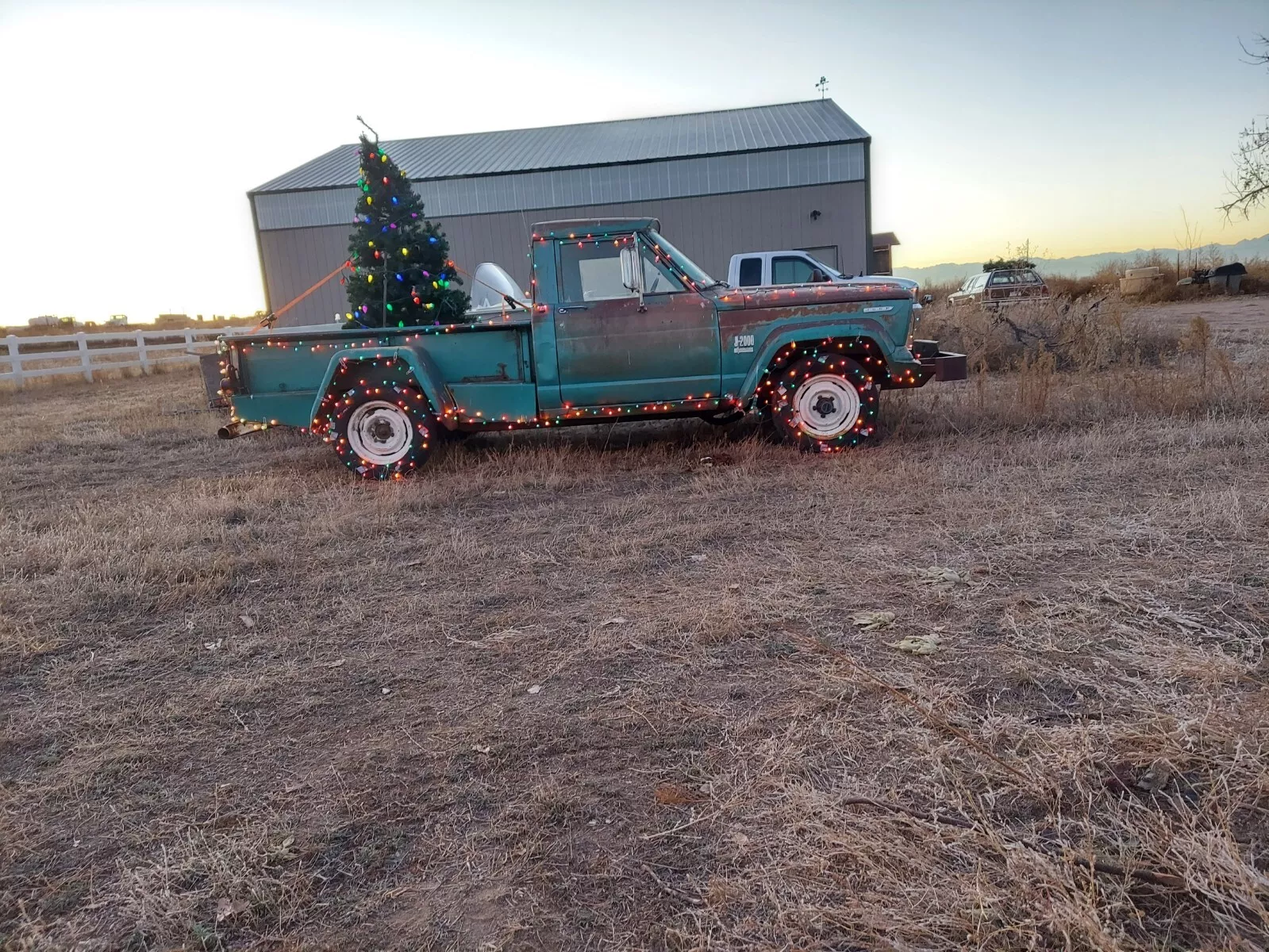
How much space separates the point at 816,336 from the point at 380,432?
153 inches

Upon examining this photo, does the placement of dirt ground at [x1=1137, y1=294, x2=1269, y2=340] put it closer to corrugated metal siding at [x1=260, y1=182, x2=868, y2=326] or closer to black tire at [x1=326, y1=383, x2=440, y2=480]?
corrugated metal siding at [x1=260, y1=182, x2=868, y2=326]

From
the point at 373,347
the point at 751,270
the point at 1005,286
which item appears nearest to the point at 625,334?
the point at 373,347

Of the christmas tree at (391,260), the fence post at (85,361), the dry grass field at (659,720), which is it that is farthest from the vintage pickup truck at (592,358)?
the fence post at (85,361)

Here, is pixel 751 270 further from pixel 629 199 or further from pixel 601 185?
pixel 601 185

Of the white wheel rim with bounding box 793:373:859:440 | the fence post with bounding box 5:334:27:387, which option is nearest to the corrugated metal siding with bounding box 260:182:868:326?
the fence post with bounding box 5:334:27:387

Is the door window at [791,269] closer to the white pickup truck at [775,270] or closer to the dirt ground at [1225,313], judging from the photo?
the white pickup truck at [775,270]

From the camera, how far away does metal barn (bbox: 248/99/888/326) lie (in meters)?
19.9

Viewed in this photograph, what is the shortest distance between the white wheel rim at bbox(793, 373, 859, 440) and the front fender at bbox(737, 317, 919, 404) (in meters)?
0.37

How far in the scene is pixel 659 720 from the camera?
2580 millimetres

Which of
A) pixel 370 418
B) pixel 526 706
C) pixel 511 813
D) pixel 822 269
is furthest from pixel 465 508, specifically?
pixel 822 269

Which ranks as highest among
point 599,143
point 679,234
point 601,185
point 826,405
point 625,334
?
point 599,143

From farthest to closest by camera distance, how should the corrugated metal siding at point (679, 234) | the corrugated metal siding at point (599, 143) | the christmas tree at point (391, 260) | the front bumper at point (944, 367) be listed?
1. the corrugated metal siding at point (599, 143)
2. the corrugated metal siding at point (679, 234)
3. the christmas tree at point (391, 260)
4. the front bumper at point (944, 367)

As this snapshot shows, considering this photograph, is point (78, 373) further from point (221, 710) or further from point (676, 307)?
point (221, 710)

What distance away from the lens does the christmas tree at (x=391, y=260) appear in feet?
25.6
